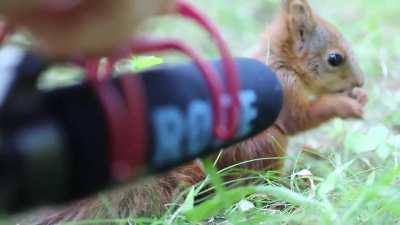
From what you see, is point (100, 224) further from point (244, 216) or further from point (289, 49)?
point (289, 49)

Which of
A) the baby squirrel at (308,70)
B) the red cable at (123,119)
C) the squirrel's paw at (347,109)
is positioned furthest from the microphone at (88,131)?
the squirrel's paw at (347,109)

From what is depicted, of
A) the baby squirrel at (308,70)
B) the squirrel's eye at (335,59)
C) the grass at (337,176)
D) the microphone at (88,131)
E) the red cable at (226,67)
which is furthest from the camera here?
the squirrel's eye at (335,59)

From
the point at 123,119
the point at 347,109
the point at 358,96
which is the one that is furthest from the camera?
the point at 358,96

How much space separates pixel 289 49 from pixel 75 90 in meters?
1.55

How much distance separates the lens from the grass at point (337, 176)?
4.97 ft

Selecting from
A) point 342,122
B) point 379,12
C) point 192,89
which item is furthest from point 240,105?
point 379,12

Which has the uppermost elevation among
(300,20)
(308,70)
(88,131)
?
(88,131)

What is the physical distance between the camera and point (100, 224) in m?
1.71

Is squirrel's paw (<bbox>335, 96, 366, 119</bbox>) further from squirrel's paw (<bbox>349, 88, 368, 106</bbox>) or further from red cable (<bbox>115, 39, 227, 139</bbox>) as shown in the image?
red cable (<bbox>115, 39, 227, 139</bbox>)

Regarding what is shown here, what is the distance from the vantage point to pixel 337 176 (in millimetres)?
1775

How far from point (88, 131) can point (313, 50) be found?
1647mm

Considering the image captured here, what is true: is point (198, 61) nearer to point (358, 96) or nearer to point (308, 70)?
point (308, 70)

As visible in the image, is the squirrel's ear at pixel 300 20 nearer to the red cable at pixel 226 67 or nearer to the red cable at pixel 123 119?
the red cable at pixel 226 67

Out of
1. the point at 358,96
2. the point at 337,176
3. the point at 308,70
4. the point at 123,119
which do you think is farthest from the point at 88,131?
the point at 358,96
